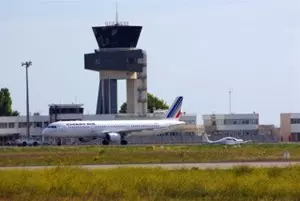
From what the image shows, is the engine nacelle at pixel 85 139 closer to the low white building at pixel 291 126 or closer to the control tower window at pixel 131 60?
the control tower window at pixel 131 60

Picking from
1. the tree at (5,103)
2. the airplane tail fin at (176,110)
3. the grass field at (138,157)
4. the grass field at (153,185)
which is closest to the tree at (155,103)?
the tree at (5,103)

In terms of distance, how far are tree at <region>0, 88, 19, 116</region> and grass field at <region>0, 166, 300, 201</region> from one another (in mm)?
139454

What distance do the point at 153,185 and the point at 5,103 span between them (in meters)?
148

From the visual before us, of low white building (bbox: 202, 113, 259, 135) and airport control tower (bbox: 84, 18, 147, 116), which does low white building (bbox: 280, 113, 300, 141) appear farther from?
airport control tower (bbox: 84, 18, 147, 116)

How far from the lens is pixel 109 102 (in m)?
145

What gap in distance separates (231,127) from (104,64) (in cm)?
2513

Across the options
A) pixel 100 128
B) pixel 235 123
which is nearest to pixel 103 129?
pixel 100 128

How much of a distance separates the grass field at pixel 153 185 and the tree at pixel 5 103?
139454mm

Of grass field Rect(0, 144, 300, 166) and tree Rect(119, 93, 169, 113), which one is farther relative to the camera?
tree Rect(119, 93, 169, 113)

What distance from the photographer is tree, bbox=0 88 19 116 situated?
→ 584 ft

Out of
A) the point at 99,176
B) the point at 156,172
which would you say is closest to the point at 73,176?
the point at 99,176

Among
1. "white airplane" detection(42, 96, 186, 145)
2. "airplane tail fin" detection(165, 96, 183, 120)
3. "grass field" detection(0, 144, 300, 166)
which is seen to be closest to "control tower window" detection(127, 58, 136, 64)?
"airplane tail fin" detection(165, 96, 183, 120)

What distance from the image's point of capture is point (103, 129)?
11181 cm

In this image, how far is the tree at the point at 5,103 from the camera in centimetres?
17788
